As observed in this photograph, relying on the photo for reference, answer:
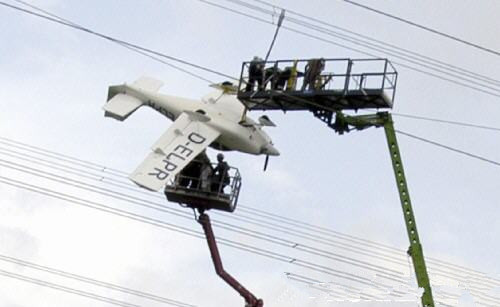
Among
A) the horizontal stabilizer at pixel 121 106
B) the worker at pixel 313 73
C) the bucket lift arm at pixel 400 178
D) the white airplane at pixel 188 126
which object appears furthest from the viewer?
the horizontal stabilizer at pixel 121 106

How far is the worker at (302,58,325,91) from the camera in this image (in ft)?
168

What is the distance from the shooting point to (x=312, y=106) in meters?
51.7

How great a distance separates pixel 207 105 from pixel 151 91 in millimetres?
3006

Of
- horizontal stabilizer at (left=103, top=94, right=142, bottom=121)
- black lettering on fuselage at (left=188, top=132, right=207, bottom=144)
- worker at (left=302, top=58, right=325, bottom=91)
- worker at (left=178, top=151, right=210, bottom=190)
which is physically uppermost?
worker at (left=302, top=58, right=325, bottom=91)

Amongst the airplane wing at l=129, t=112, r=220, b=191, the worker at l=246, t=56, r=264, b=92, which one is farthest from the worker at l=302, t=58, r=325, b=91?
the airplane wing at l=129, t=112, r=220, b=191

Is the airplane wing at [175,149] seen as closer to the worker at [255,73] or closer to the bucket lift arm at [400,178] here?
the worker at [255,73]

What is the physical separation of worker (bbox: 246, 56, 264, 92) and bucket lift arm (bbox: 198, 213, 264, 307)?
22.8 ft

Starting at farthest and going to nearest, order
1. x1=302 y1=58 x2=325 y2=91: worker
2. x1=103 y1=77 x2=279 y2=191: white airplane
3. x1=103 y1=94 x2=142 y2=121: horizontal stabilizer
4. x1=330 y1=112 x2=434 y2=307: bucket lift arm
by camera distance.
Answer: x1=103 y1=94 x2=142 y2=121: horizontal stabilizer < x1=330 y1=112 x2=434 y2=307: bucket lift arm < x1=103 y1=77 x2=279 y2=191: white airplane < x1=302 y1=58 x2=325 y2=91: worker

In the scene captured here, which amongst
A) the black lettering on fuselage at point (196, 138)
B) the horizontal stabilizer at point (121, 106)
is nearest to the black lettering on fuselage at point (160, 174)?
the black lettering on fuselage at point (196, 138)

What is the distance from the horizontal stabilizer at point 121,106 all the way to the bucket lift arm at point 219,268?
5917mm

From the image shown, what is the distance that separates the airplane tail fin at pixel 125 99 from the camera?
5509cm

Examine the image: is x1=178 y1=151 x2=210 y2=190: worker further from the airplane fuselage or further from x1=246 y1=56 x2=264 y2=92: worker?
x1=246 y1=56 x2=264 y2=92: worker

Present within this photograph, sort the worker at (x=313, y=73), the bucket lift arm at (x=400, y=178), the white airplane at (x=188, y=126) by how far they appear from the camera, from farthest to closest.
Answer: the bucket lift arm at (x=400, y=178)
the white airplane at (x=188, y=126)
the worker at (x=313, y=73)

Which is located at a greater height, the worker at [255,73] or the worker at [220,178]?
the worker at [255,73]
